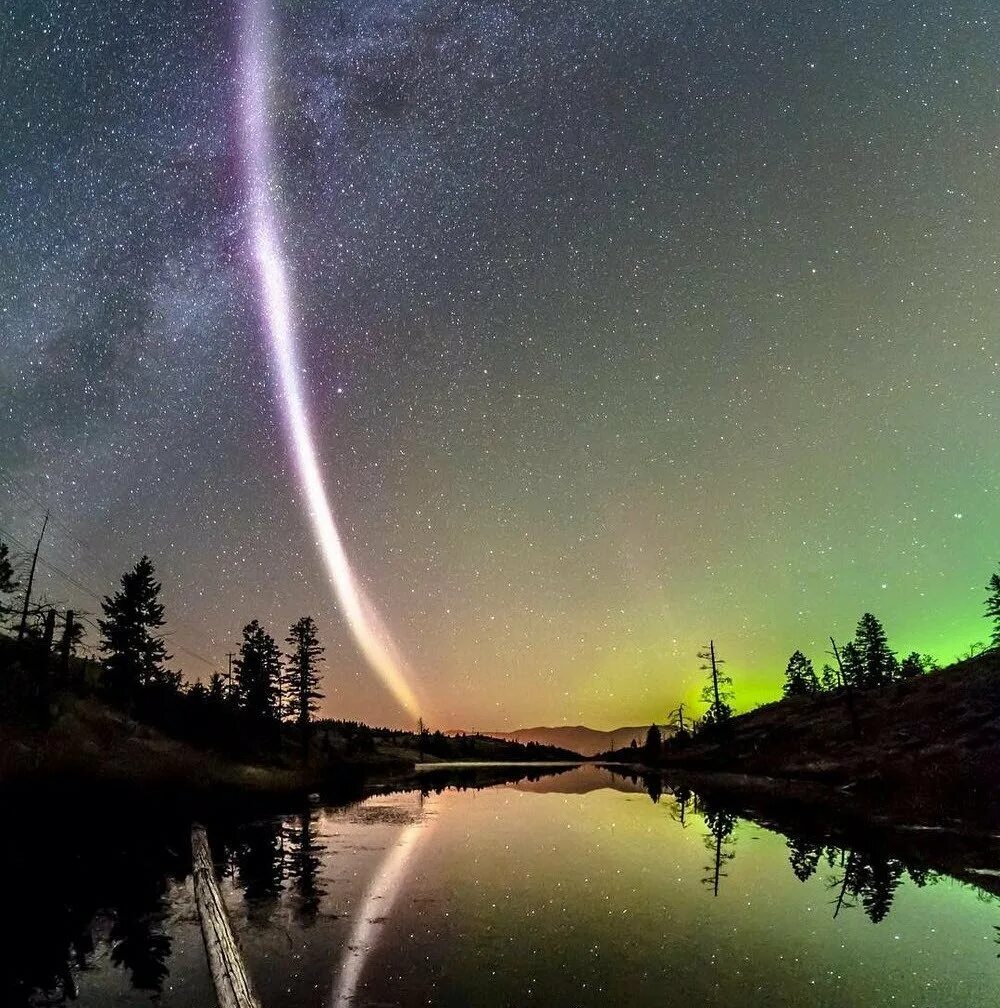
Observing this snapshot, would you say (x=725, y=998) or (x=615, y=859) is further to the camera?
(x=615, y=859)

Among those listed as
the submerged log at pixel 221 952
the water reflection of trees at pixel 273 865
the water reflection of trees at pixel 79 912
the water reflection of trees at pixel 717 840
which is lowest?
the water reflection of trees at pixel 717 840

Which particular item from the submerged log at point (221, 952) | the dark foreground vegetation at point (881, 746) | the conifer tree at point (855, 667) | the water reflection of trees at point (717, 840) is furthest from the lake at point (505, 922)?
the conifer tree at point (855, 667)

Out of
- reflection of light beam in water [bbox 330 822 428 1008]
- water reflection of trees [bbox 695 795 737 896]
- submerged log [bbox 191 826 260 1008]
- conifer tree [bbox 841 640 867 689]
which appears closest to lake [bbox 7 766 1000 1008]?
reflection of light beam in water [bbox 330 822 428 1008]

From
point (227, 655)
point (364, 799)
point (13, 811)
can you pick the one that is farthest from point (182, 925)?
point (227, 655)

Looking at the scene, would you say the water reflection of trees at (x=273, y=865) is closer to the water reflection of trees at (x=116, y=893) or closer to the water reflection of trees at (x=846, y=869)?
the water reflection of trees at (x=116, y=893)

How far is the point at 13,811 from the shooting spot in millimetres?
28578

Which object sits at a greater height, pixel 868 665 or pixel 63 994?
pixel 868 665

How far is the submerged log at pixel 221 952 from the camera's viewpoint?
903 centimetres

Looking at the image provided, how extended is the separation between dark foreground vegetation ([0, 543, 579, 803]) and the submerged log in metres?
23.5

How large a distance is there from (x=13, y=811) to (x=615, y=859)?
1145 inches

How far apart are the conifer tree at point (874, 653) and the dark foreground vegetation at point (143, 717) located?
299 ft

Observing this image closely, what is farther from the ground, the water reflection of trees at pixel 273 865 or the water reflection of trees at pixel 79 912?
the water reflection of trees at pixel 79 912


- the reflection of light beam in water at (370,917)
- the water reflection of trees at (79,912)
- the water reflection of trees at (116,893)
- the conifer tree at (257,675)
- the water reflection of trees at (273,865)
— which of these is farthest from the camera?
the conifer tree at (257,675)

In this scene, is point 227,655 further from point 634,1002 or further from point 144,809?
point 634,1002
